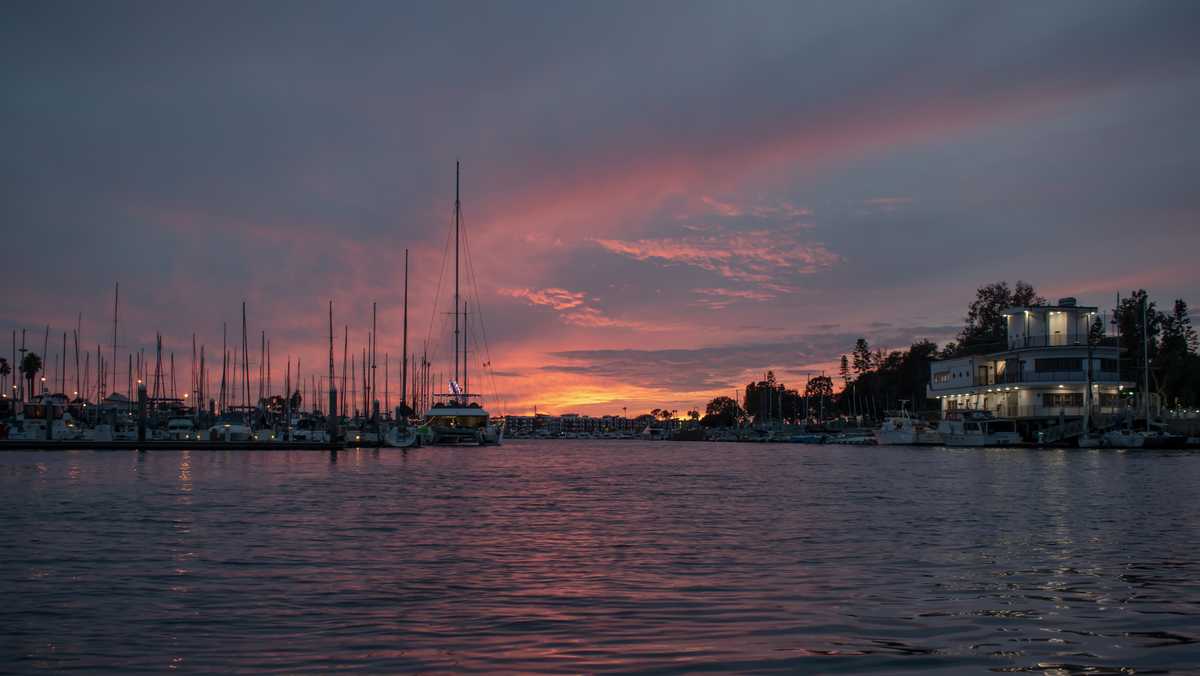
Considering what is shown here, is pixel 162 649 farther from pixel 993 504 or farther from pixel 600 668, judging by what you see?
pixel 993 504

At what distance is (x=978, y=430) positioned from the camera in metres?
116

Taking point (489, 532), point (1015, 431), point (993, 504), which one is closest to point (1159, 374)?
point (1015, 431)

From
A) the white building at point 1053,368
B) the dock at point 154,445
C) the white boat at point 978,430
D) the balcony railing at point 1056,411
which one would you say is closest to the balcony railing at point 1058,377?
the white building at point 1053,368

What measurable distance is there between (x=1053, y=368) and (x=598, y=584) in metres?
107

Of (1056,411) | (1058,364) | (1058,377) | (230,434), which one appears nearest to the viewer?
(230,434)

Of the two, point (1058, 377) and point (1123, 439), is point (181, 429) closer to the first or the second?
point (1058, 377)

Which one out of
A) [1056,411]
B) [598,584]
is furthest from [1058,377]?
[598,584]

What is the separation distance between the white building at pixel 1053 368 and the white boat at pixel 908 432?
1488 cm

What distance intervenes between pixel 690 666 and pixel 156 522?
20022 mm

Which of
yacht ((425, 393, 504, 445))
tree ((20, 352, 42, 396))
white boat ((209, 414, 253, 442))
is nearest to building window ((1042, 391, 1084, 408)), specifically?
yacht ((425, 393, 504, 445))

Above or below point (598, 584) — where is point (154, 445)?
below

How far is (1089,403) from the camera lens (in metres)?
104

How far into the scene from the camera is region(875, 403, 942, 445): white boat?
13238 cm

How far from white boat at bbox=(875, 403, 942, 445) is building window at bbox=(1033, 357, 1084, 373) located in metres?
18.8
